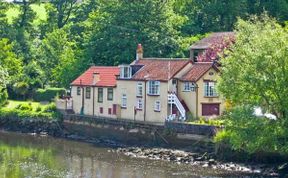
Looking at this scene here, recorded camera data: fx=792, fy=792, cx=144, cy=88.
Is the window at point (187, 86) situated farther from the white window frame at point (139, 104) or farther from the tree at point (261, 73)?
the tree at point (261, 73)

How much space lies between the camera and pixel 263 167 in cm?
6069

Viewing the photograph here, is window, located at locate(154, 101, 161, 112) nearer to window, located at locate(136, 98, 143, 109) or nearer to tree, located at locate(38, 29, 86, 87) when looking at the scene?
window, located at locate(136, 98, 143, 109)

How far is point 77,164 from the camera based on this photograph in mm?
64750

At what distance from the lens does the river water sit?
195 feet

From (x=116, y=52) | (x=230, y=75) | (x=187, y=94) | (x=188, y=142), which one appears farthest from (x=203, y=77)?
(x=116, y=52)

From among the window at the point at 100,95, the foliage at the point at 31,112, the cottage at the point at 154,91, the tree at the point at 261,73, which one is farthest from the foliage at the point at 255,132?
the foliage at the point at 31,112

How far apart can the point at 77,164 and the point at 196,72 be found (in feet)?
55.5

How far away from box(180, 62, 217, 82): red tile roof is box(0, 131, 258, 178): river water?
1006 centimetres

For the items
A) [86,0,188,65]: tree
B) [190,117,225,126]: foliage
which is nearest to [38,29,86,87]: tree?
[86,0,188,65]: tree

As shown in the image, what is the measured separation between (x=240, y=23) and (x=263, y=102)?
887 centimetres

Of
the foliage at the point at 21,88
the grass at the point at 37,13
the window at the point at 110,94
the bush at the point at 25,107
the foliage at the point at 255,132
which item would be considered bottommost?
the foliage at the point at 255,132

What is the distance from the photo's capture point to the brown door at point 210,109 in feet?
248

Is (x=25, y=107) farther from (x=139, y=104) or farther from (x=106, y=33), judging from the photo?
(x=139, y=104)

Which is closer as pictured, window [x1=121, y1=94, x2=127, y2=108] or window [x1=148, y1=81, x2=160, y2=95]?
window [x1=148, y1=81, x2=160, y2=95]
